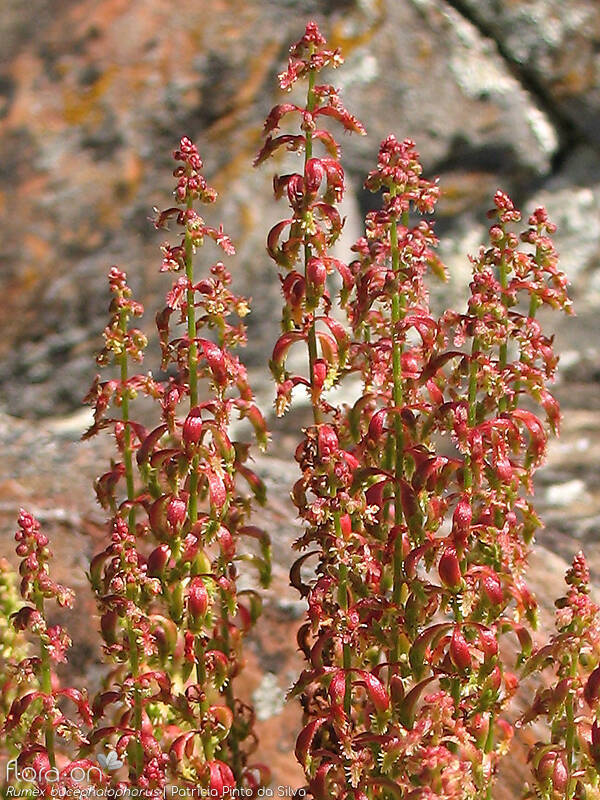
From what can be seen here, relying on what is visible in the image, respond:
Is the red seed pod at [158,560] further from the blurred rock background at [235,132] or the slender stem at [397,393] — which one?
the blurred rock background at [235,132]

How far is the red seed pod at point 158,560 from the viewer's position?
1.69 metres

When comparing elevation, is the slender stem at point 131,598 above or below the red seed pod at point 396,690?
above

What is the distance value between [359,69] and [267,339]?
121cm

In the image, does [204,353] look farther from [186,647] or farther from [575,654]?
[575,654]

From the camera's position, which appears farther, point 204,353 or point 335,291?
point 335,291

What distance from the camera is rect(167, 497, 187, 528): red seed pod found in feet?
5.40

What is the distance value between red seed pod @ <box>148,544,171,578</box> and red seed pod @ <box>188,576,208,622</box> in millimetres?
60

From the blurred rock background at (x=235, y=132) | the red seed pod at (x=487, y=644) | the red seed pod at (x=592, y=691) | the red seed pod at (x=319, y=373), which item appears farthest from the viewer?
the blurred rock background at (x=235, y=132)

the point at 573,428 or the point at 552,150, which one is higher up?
the point at 552,150

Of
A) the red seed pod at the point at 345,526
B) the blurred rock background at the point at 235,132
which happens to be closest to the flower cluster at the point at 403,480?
the red seed pod at the point at 345,526

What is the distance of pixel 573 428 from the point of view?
3689 millimetres

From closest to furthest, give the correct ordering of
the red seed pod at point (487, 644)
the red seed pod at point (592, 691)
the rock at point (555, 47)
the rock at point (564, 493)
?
the red seed pod at point (592, 691) < the red seed pod at point (487, 644) < the rock at point (564, 493) < the rock at point (555, 47)

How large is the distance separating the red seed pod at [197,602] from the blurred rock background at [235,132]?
224cm

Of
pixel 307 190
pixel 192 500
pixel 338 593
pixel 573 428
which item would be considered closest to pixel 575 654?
pixel 338 593
